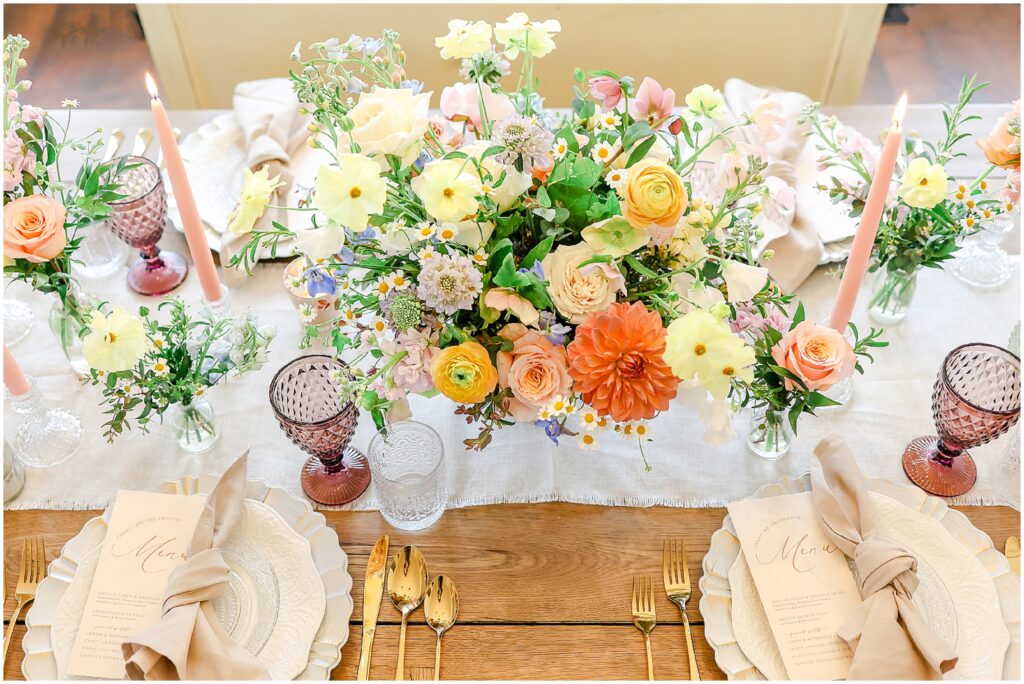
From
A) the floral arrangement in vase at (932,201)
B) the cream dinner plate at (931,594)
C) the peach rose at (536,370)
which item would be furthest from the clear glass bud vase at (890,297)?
the peach rose at (536,370)

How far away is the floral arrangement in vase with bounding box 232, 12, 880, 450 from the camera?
0.76 metres

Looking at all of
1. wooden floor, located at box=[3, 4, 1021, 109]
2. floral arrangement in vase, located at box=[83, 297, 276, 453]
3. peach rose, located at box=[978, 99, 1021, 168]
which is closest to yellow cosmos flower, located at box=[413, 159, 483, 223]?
floral arrangement in vase, located at box=[83, 297, 276, 453]

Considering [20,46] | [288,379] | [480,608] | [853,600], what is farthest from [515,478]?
[20,46]

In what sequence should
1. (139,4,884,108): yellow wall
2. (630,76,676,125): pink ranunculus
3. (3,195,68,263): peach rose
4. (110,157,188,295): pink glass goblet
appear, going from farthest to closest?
1. (139,4,884,108): yellow wall
2. (110,157,188,295): pink glass goblet
3. (3,195,68,263): peach rose
4. (630,76,676,125): pink ranunculus

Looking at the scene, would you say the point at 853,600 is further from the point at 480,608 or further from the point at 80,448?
the point at 80,448

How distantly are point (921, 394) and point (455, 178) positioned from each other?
0.71 meters

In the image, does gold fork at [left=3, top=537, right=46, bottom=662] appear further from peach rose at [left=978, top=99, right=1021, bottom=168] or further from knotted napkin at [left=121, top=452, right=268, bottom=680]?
peach rose at [left=978, top=99, right=1021, bottom=168]

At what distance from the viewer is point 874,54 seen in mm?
2871

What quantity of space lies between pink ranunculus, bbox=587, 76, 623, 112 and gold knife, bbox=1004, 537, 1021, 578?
2.10ft

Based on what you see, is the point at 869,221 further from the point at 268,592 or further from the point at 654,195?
the point at 268,592

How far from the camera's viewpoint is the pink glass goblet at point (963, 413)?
0.93 m

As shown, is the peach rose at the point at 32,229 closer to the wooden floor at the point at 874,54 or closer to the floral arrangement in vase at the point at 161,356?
the floral arrangement in vase at the point at 161,356

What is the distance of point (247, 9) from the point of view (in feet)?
6.21

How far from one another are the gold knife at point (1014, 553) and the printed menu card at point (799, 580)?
183 millimetres
